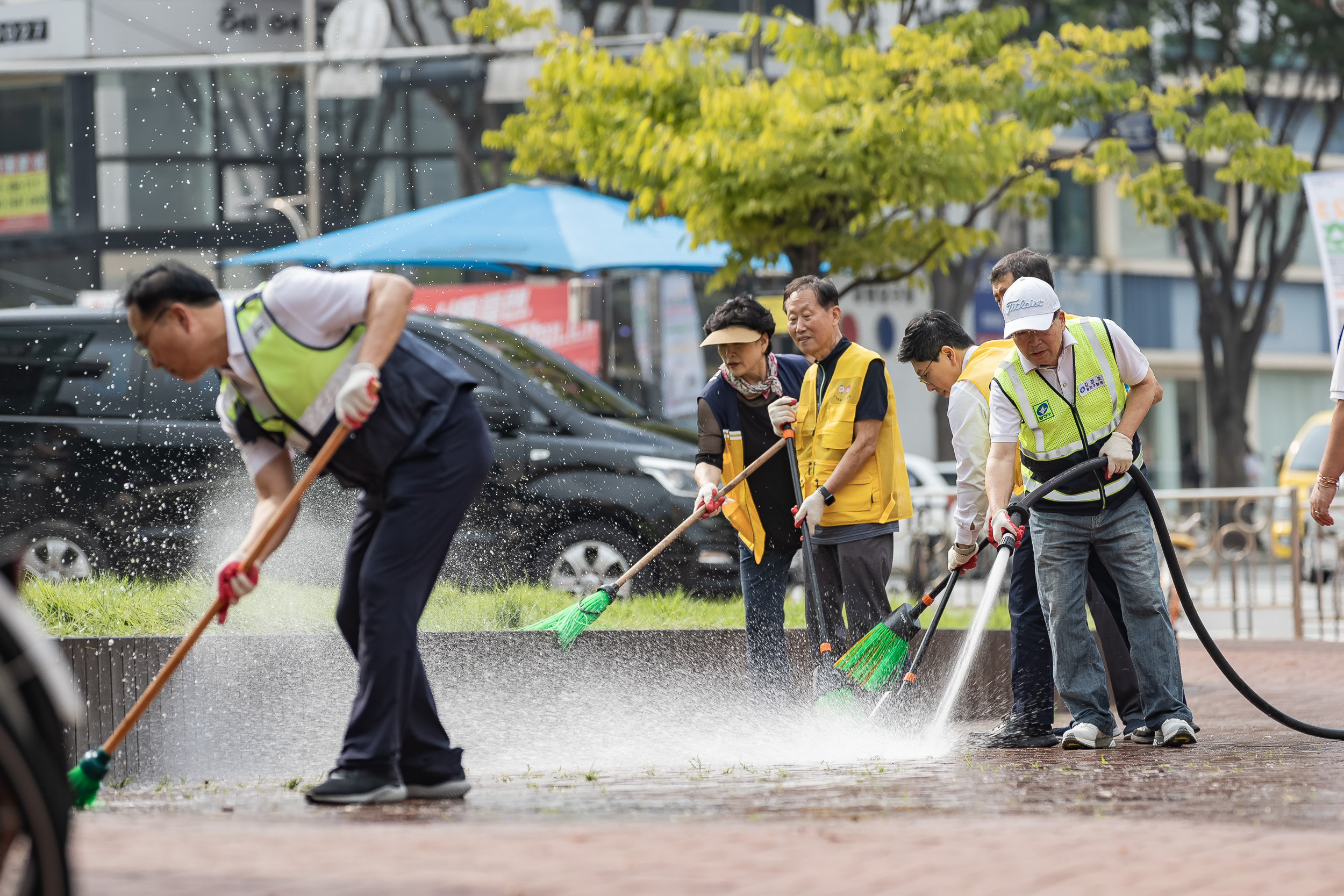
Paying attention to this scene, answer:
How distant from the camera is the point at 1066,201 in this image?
3441 cm

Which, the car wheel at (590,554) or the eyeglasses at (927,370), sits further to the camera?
the car wheel at (590,554)

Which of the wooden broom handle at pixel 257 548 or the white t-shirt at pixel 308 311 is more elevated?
the white t-shirt at pixel 308 311

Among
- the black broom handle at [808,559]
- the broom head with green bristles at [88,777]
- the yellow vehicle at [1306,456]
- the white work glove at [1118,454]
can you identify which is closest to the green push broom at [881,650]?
the black broom handle at [808,559]

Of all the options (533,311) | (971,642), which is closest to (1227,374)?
(533,311)

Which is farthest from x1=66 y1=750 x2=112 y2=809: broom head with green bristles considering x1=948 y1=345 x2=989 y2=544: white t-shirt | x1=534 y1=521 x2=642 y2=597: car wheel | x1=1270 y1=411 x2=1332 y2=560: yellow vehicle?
x1=1270 y1=411 x2=1332 y2=560: yellow vehicle

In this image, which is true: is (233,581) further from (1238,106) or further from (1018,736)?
(1238,106)

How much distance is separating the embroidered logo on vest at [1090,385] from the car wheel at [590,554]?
4.46m

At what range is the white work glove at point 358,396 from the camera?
470 cm

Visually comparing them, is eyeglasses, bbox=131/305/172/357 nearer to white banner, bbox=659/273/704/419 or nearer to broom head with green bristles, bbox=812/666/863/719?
broom head with green bristles, bbox=812/666/863/719

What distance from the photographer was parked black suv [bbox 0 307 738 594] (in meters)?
10.3

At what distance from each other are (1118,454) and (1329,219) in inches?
256

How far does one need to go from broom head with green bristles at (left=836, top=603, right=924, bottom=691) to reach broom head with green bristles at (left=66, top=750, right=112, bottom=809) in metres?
3.00

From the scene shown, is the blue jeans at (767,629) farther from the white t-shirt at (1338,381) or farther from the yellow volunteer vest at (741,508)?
the white t-shirt at (1338,381)

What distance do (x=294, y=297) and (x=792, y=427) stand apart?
280cm
